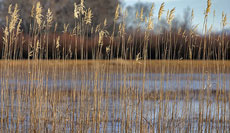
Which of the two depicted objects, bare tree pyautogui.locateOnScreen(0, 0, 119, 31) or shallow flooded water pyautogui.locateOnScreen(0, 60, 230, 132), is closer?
shallow flooded water pyautogui.locateOnScreen(0, 60, 230, 132)

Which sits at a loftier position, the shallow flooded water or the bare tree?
the bare tree

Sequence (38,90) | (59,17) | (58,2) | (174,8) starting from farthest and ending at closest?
(58,2) < (59,17) < (38,90) < (174,8)

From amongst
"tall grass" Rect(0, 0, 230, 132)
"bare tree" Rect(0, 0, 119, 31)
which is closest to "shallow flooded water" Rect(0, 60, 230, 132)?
"tall grass" Rect(0, 0, 230, 132)

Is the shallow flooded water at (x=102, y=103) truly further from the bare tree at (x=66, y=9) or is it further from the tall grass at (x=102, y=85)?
the bare tree at (x=66, y=9)

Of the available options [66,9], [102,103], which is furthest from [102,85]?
[66,9]

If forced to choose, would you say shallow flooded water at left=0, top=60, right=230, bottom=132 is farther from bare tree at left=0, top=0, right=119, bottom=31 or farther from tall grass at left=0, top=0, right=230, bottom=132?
bare tree at left=0, top=0, right=119, bottom=31

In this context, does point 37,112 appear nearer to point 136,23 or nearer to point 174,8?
point 136,23

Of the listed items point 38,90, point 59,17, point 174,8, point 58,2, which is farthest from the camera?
point 58,2

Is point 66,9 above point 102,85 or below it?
above

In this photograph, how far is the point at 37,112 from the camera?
3.88 metres

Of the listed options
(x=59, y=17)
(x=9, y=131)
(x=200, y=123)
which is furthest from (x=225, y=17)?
(x=59, y=17)

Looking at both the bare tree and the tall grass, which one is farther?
the bare tree

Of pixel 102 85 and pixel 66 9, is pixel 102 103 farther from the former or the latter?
pixel 66 9

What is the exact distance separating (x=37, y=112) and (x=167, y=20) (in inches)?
69.0
